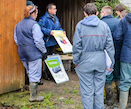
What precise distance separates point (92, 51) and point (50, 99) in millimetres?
1683

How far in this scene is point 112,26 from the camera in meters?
3.87

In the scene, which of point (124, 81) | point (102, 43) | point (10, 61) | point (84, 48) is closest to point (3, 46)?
point (10, 61)

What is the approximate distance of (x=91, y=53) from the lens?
3119 millimetres

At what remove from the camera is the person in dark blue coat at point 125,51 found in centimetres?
345

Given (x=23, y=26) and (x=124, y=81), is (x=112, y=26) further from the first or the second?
(x=23, y=26)

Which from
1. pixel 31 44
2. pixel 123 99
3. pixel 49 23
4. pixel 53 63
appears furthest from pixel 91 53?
pixel 53 63

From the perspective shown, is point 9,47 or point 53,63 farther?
point 53,63

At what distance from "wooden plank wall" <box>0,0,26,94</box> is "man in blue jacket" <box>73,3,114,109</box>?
1680 millimetres

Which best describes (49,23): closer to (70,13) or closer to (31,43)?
(31,43)

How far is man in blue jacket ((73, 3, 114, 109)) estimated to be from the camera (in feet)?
10.2

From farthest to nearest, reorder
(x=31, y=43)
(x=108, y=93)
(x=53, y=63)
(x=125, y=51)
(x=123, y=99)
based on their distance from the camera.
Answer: (x=53, y=63) < (x=108, y=93) < (x=31, y=43) < (x=123, y=99) < (x=125, y=51)

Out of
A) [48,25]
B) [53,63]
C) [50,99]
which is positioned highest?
[48,25]

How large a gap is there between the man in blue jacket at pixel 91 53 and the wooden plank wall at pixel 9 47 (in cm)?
168

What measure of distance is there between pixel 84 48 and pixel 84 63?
0.81 ft
